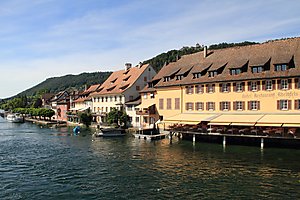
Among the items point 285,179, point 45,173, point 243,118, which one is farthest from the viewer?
point 243,118

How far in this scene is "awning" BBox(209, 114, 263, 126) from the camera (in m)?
40.0

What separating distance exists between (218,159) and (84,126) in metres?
48.7

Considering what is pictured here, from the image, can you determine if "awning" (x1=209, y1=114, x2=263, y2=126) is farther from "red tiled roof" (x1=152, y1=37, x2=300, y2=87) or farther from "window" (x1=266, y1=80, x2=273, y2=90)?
"red tiled roof" (x1=152, y1=37, x2=300, y2=87)

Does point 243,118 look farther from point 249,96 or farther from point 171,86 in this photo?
point 171,86

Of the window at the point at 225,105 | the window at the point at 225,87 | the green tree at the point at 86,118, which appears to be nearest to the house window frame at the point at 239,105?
the window at the point at 225,105

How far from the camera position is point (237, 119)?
41.8 meters

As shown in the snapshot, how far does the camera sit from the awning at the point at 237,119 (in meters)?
40.0

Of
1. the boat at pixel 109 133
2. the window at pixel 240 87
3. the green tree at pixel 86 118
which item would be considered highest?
the window at pixel 240 87

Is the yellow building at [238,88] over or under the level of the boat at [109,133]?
over

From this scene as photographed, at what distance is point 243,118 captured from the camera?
4188 cm

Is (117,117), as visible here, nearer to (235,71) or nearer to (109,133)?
(109,133)

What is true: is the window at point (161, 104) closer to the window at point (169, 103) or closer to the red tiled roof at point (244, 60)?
the window at point (169, 103)

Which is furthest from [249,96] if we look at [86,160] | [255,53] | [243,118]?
[86,160]

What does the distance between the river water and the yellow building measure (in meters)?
5.80
